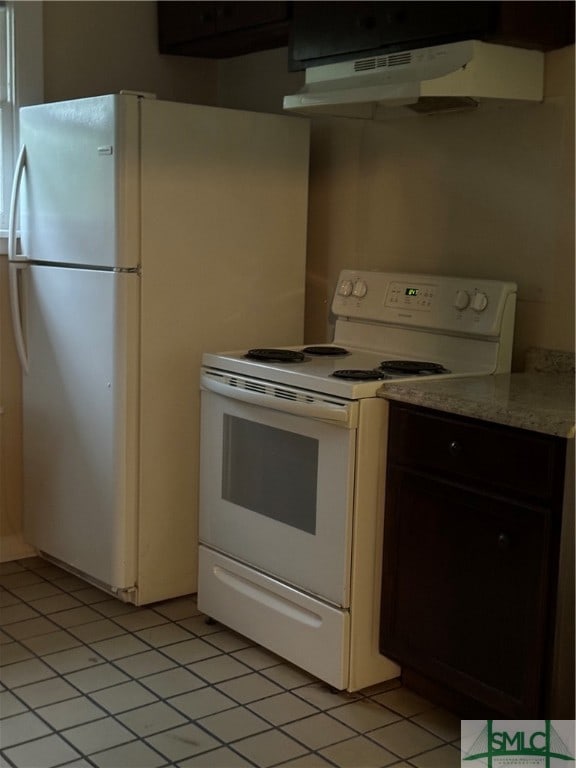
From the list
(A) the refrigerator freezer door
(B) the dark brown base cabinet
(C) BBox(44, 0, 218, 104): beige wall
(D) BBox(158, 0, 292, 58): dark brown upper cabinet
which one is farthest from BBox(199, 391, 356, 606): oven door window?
(C) BBox(44, 0, 218, 104): beige wall

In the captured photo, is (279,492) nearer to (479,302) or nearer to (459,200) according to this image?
(479,302)

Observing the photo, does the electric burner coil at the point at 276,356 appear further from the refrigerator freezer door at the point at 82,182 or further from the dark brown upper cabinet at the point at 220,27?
the dark brown upper cabinet at the point at 220,27

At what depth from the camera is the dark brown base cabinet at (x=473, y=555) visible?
2.09m

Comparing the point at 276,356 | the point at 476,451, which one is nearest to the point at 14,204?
the point at 276,356

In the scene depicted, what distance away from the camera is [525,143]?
2719mm

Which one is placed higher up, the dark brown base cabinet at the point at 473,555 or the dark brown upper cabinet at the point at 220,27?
the dark brown upper cabinet at the point at 220,27

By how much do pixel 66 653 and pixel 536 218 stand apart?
1810 millimetres

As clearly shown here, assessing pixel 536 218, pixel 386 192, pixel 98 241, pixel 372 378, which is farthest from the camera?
pixel 386 192

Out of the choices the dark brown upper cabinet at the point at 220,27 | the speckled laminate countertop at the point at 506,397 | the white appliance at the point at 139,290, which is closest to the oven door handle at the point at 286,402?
the speckled laminate countertop at the point at 506,397

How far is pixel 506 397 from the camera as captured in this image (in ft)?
7.53

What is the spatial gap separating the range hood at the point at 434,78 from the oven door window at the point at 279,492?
2.90 ft

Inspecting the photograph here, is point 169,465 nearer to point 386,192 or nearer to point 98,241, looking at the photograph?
point 98,241

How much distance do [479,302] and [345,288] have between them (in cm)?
57

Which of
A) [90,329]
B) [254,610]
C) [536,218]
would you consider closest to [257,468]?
[254,610]
